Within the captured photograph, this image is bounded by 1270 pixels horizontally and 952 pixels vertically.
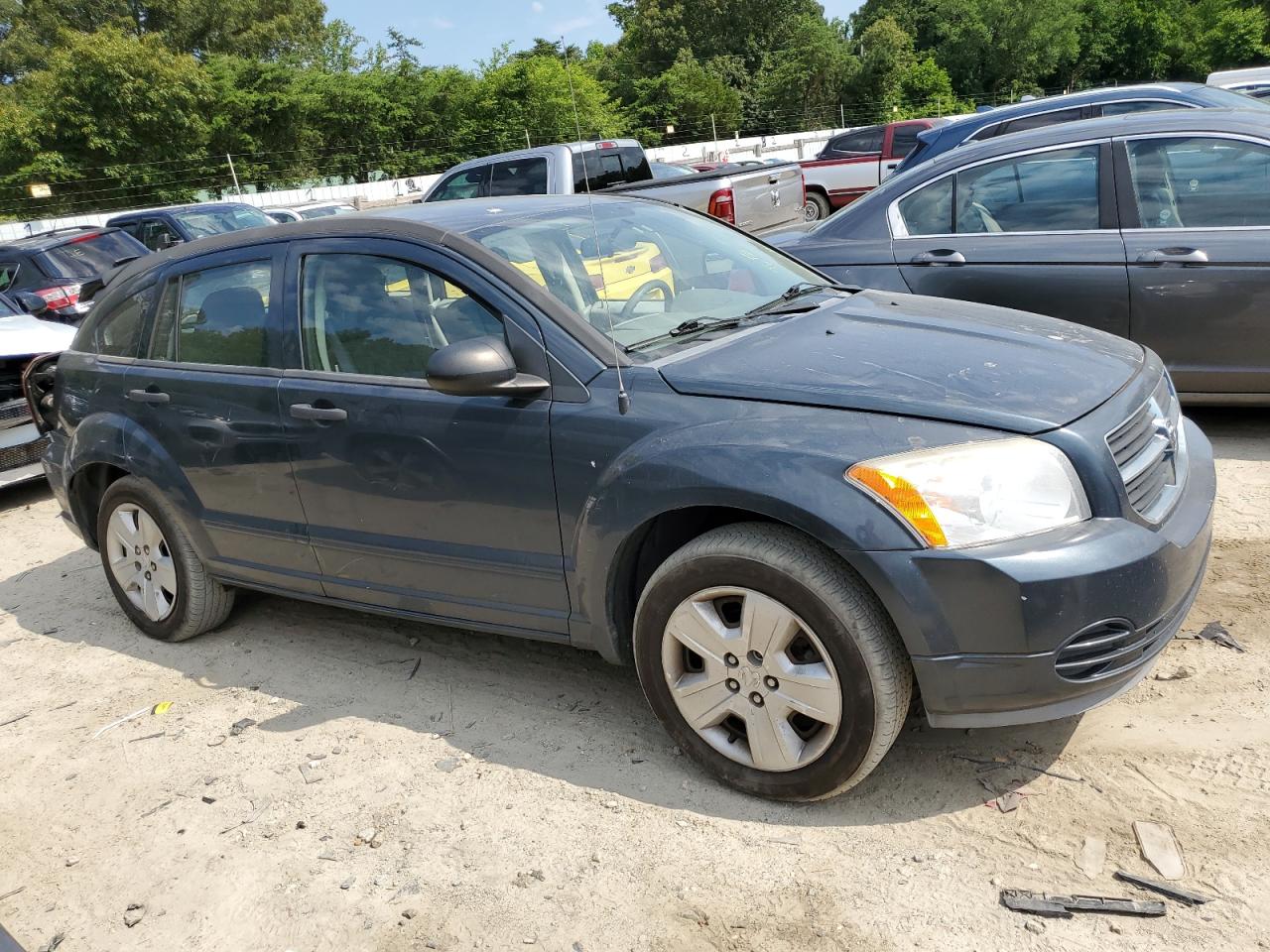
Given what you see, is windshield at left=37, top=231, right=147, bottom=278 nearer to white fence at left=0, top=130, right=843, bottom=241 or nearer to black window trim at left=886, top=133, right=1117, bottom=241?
white fence at left=0, top=130, right=843, bottom=241

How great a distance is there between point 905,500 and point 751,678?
0.66 meters

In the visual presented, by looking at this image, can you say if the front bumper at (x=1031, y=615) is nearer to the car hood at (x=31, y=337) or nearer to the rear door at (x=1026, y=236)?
the rear door at (x=1026, y=236)

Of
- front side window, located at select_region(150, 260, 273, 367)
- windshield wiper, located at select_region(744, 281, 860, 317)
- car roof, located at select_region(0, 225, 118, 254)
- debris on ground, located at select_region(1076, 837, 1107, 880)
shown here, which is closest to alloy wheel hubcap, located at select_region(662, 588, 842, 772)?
debris on ground, located at select_region(1076, 837, 1107, 880)

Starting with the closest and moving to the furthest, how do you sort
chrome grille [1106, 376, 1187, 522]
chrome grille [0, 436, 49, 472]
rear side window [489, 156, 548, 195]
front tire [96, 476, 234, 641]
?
chrome grille [1106, 376, 1187, 522] → front tire [96, 476, 234, 641] → chrome grille [0, 436, 49, 472] → rear side window [489, 156, 548, 195]

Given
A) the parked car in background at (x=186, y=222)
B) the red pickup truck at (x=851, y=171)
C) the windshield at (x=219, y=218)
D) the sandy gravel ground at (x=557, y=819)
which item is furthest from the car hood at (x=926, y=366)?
the red pickup truck at (x=851, y=171)

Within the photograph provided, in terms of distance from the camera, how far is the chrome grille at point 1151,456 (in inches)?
107

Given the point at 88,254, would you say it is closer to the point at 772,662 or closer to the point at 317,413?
the point at 317,413

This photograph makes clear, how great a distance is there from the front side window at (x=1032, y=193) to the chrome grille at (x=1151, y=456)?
252cm

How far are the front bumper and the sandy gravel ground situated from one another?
1.25 feet

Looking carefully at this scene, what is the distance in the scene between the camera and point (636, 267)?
11.8ft

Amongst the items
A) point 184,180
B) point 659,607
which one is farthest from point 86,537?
point 184,180

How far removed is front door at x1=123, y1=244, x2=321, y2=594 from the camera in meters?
3.86

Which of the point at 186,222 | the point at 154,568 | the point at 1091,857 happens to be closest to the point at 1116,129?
the point at 1091,857

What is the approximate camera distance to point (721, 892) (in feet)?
8.57
